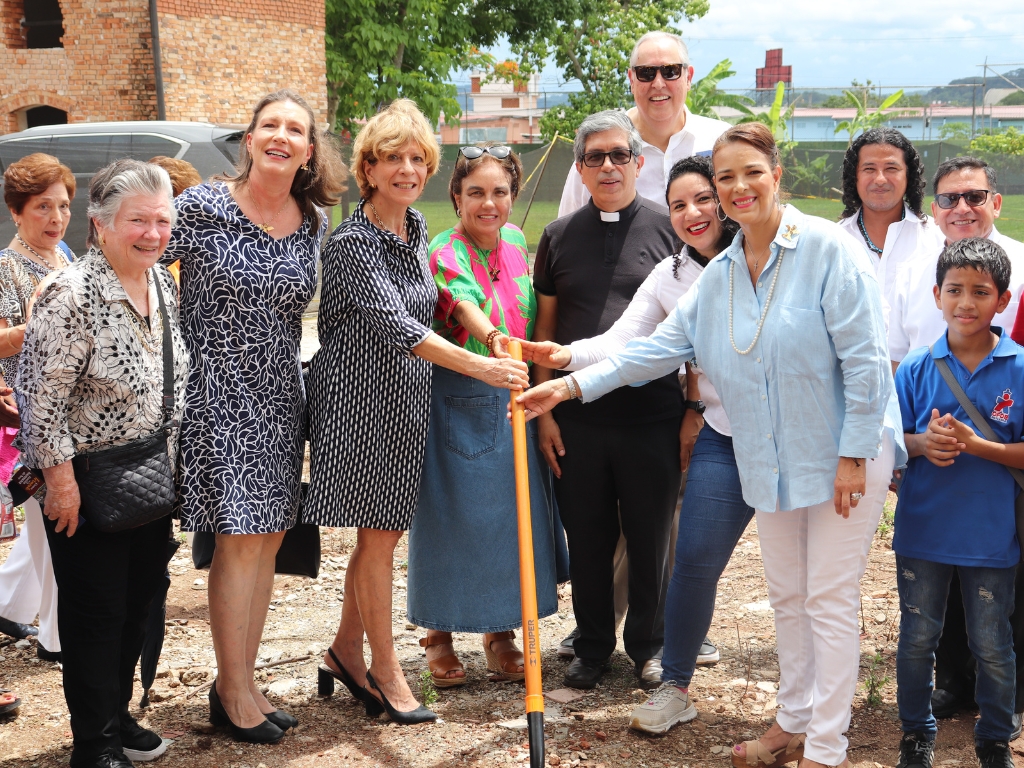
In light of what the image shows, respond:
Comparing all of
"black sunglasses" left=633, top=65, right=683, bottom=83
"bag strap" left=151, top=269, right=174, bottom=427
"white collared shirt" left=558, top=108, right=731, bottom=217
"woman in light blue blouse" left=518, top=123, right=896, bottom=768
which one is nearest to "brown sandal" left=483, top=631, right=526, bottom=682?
"woman in light blue blouse" left=518, top=123, right=896, bottom=768

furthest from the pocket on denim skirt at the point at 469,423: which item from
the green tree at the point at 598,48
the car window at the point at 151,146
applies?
the green tree at the point at 598,48

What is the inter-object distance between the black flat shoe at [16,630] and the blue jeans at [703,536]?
298 cm

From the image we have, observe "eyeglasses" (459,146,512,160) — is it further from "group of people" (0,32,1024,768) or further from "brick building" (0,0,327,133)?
"brick building" (0,0,327,133)

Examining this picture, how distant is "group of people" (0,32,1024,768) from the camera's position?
125 inches

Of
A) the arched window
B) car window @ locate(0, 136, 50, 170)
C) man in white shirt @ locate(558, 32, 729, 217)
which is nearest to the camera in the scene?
man in white shirt @ locate(558, 32, 729, 217)

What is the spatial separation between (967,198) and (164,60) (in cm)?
1609

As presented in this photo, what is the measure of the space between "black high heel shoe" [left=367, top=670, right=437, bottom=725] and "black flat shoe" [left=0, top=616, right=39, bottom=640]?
1860 millimetres

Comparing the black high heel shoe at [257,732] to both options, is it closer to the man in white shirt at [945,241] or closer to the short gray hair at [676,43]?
the man in white shirt at [945,241]

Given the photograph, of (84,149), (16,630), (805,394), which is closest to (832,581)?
(805,394)

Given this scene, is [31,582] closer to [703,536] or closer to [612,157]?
[703,536]

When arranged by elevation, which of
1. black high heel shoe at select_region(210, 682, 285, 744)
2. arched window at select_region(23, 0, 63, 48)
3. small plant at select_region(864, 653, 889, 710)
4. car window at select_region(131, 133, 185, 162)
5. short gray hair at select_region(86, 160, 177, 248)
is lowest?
small plant at select_region(864, 653, 889, 710)

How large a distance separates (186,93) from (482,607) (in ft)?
52.2

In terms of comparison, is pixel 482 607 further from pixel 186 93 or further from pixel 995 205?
pixel 186 93

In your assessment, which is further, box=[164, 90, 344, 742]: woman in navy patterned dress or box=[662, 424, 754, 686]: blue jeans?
box=[662, 424, 754, 686]: blue jeans
